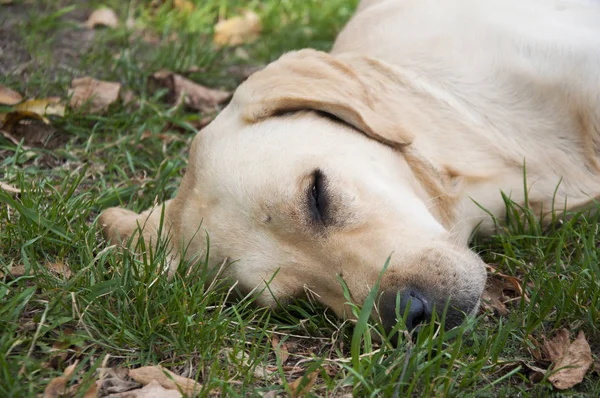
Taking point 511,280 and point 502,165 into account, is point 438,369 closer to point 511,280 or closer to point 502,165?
point 511,280

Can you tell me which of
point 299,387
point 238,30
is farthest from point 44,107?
point 299,387

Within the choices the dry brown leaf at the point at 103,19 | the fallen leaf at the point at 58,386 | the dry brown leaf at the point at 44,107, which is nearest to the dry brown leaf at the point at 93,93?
the dry brown leaf at the point at 44,107

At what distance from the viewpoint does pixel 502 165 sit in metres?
3.26

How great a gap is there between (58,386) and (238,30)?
14.2ft

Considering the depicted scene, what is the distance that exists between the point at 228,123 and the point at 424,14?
1337 millimetres

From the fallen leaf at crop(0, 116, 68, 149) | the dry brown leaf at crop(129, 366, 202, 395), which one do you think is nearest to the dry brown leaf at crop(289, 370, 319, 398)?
the dry brown leaf at crop(129, 366, 202, 395)

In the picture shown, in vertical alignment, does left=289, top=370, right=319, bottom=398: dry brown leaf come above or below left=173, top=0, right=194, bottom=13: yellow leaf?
below

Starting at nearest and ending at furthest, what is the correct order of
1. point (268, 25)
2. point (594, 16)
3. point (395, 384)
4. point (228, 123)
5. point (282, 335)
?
point (395, 384), point (282, 335), point (228, 123), point (594, 16), point (268, 25)

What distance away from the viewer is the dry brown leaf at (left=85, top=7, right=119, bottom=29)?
574cm

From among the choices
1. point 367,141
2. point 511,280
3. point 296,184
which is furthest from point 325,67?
point 511,280

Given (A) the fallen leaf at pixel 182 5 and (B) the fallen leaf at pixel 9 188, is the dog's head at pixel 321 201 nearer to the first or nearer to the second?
(B) the fallen leaf at pixel 9 188

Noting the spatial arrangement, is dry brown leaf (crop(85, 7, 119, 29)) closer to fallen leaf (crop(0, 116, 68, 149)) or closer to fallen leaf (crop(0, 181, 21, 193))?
fallen leaf (crop(0, 116, 68, 149))

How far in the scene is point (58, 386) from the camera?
2.20 meters

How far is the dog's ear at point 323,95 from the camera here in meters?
3.04
